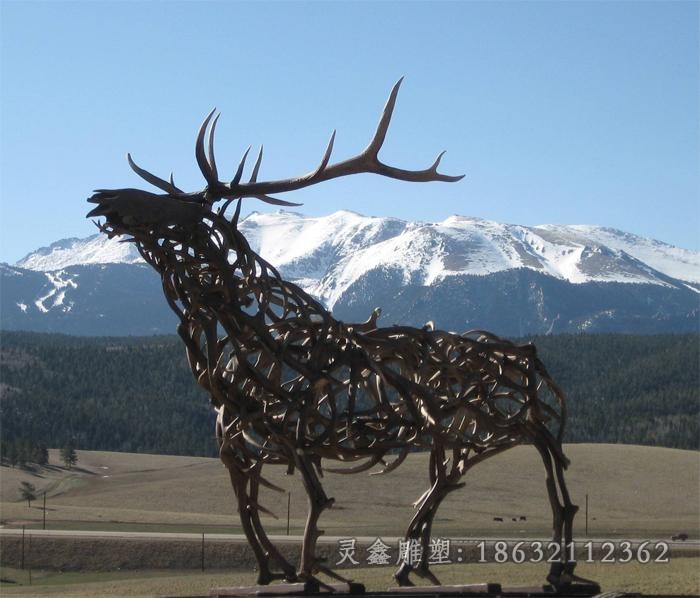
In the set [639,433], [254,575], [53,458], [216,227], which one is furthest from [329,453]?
[639,433]

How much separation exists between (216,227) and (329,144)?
194 cm

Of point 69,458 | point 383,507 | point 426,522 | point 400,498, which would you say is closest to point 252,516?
point 426,522

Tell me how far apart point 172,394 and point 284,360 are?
143853 millimetres

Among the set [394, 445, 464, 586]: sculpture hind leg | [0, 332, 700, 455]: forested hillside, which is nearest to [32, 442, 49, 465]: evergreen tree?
[0, 332, 700, 455]: forested hillside

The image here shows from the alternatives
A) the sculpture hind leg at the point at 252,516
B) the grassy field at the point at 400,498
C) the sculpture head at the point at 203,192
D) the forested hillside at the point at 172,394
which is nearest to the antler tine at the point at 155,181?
the sculpture head at the point at 203,192

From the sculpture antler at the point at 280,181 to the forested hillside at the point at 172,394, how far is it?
9534cm

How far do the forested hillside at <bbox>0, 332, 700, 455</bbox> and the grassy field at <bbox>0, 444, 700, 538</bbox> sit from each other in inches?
1072

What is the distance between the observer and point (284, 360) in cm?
1541

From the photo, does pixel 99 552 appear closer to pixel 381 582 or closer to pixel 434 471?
pixel 381 582

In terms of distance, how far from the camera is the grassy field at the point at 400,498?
54.5 metres

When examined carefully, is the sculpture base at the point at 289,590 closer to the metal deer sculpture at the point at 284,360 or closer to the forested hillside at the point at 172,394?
the metal deer sculpture at the point at 284,360

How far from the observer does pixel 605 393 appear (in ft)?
534

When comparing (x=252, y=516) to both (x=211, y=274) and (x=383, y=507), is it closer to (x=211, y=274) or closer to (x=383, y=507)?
(x=211, y=274)

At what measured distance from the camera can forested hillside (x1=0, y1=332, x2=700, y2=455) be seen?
5354 inches
